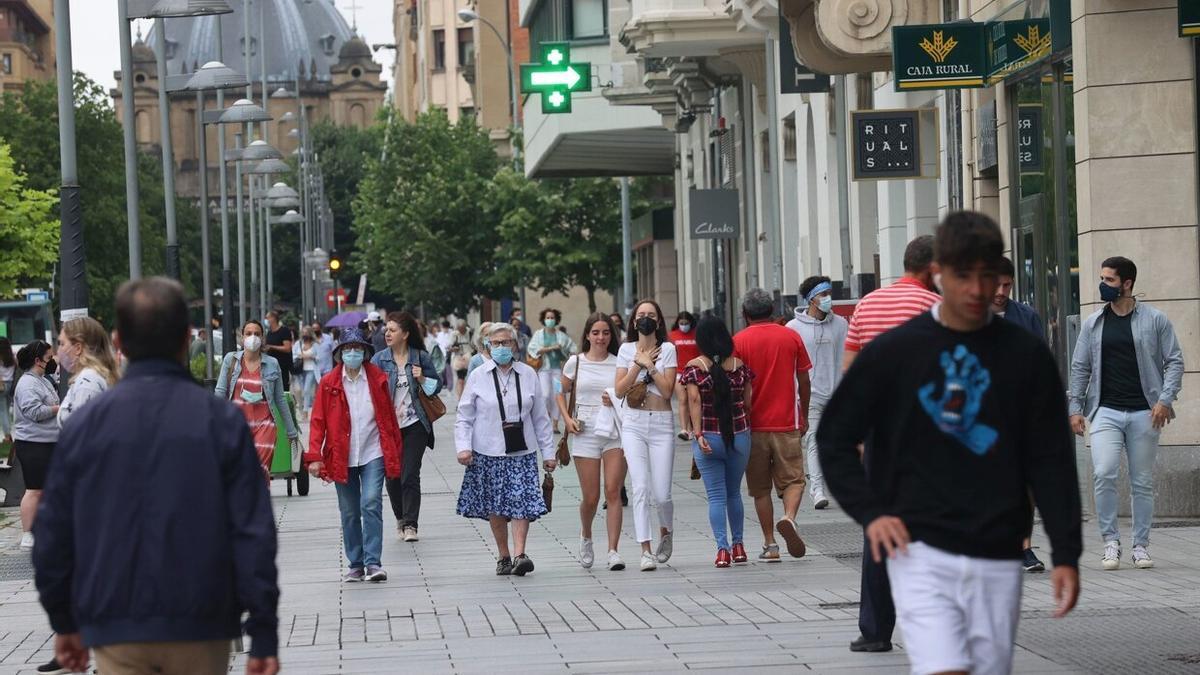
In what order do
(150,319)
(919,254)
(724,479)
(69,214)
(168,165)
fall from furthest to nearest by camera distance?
(168,165)
(69,214)
(724,479)
(919,254)
(150,319)

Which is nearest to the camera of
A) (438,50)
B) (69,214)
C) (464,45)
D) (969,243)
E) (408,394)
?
(969,243)

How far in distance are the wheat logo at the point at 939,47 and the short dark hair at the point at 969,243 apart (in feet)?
40.5

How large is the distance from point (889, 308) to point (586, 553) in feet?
15.4

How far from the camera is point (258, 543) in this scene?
216 inches

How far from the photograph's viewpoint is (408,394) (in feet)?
55.2

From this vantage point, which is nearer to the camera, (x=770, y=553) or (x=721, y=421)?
(x=721, y=421)

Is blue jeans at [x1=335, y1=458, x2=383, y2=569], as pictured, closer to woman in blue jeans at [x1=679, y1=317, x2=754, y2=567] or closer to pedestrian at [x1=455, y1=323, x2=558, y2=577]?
pedestrian at [x1=455, y1=323, x2=558, y2=577]

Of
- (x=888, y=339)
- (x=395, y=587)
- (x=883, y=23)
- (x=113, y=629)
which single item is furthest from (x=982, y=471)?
(x=883, y=23)

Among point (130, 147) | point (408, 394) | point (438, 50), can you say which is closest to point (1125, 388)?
point (408, 394)

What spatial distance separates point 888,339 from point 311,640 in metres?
5.78

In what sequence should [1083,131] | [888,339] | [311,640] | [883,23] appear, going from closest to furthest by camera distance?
[888,339] → [311,640] → [1083,131] → [883,23]

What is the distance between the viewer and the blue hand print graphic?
571 cm

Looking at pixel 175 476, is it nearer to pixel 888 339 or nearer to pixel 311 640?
pixel 888 339

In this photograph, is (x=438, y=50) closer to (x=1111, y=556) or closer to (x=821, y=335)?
(x=821, y=335)
